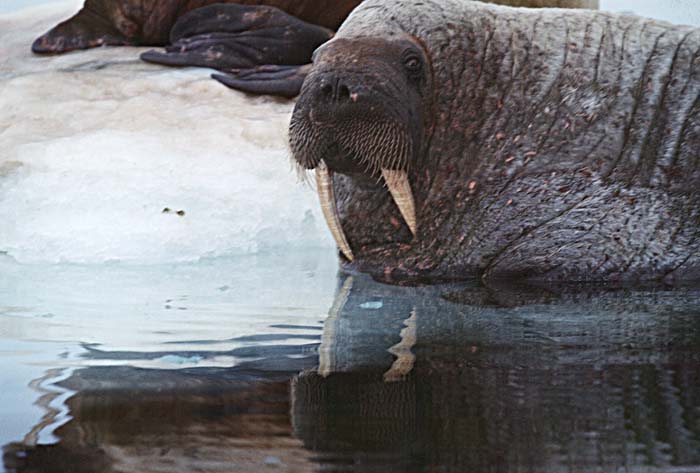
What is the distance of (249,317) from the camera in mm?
3254

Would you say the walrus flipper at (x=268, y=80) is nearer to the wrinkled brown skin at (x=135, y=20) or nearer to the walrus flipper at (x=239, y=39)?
the walrus flipper at (x=239, y=39)

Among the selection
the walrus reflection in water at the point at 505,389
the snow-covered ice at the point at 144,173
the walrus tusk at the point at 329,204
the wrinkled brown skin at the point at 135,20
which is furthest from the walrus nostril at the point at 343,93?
the wrinkled brown skin at the point at 135,20

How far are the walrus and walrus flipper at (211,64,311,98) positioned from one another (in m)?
2.57

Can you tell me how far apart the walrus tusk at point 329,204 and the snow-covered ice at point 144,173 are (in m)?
0.68

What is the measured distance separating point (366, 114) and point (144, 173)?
1999mm

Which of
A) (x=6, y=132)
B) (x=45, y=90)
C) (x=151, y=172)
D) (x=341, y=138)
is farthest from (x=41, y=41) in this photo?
(x=341, y=138)

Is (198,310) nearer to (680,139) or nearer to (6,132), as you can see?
(680,139)

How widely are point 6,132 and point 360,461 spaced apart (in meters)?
5.44

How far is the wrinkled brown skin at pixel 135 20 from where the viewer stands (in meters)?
8.65

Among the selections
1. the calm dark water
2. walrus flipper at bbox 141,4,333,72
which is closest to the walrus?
the calm dark water

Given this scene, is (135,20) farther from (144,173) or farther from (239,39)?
(144,173)

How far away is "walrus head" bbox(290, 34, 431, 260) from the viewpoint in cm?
423

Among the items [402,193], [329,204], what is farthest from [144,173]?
[402,193]

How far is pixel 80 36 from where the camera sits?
8812 millimetres
